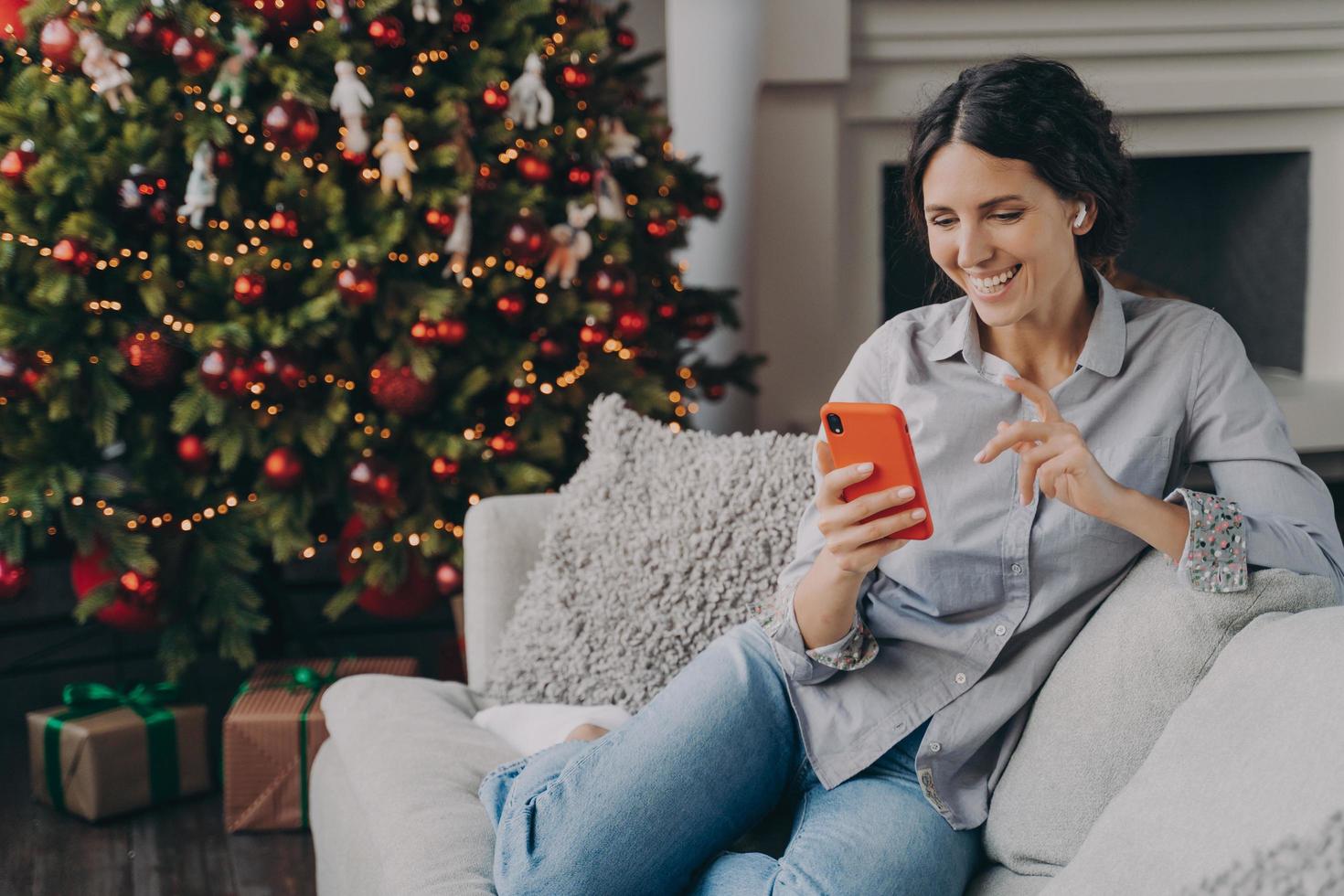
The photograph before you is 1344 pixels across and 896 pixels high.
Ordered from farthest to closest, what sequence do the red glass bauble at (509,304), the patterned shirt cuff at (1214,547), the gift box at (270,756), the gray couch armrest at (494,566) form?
the red glass bauble at (509,304) → the gift box at (270,756) → the gray couch armrest at (494,566) → the patterned shirt cuff at (1214,547)

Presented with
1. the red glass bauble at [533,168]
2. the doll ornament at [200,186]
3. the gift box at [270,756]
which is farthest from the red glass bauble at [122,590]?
the red glass bauble at [533,168]

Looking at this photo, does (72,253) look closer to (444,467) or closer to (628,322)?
(444,467)

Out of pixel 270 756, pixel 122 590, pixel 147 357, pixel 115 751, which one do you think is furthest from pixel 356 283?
pixel 115 751

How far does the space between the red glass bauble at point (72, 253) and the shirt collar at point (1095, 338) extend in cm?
146

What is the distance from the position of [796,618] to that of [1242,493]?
1.41 ft

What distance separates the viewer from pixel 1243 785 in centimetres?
89

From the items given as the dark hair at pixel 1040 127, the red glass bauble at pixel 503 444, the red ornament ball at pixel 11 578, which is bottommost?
the red ornament ball at pixel 11 578

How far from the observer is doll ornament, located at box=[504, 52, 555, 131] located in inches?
87.9

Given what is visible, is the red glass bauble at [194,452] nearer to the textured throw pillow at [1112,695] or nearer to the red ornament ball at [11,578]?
the red ornament ball at [11,578]

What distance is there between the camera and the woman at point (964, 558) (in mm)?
1122

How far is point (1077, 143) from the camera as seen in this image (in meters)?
1.18

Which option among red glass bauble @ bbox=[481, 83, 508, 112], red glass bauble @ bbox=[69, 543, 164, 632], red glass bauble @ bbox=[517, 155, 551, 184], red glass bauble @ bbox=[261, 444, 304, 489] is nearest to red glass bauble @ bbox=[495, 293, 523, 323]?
red glass bauble @ bbox=[517, 155, 551, 184]

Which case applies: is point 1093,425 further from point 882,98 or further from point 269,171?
point 882,98

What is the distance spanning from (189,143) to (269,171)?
7.5 inches
